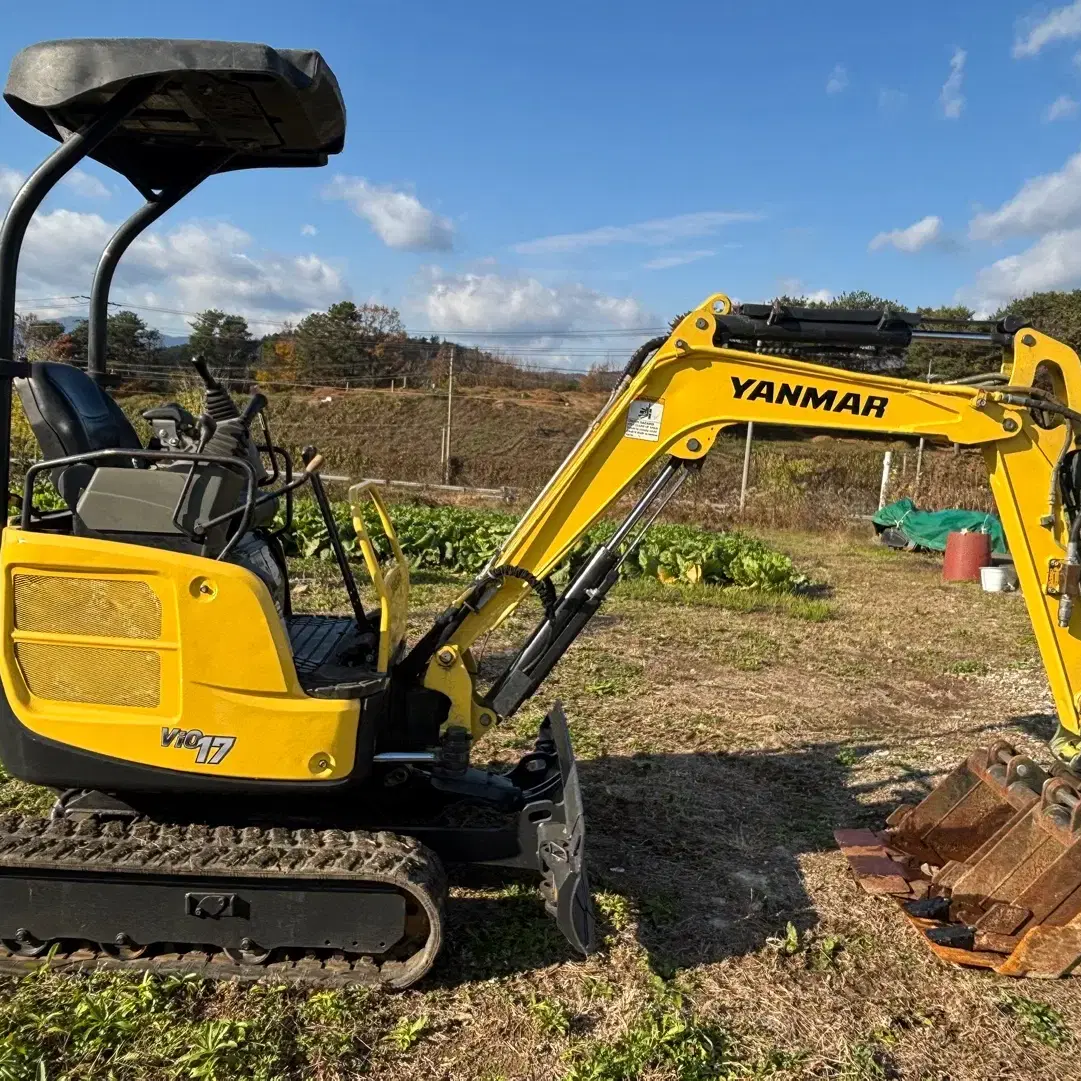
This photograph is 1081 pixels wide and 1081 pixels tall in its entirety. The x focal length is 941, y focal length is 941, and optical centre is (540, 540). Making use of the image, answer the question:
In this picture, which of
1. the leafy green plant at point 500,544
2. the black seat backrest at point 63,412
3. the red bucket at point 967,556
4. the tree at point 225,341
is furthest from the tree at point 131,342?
the black seat backrest at point 63,412

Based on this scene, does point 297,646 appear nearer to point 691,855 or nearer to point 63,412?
point 63,412

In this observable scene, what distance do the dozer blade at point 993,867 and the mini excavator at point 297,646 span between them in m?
0.01

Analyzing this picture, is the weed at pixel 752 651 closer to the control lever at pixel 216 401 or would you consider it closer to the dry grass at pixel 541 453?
the control lever at pixel 216 401

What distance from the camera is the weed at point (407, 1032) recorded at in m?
3.25

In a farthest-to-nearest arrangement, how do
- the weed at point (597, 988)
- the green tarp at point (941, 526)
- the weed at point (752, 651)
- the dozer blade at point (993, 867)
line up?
1. the green tarp at point (941, 526)
2. the weed at point (752, 651)
3. the dozer blade at point (993, 867)
4. the weed at point (597, 988)

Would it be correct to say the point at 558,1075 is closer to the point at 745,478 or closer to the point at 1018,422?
the point at 1018,422

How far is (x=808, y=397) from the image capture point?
4070 millimetres

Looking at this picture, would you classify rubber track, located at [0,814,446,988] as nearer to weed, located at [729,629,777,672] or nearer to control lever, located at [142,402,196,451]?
control lever, located at [142,402,196,451]

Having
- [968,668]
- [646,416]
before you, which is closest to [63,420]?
[646,416]

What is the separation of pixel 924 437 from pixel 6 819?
4.07 m

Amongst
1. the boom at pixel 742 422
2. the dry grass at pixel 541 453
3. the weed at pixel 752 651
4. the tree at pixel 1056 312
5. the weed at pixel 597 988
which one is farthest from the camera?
the tree at pixel 1056 312

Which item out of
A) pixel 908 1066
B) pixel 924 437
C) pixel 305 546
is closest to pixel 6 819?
pixel 908 1066

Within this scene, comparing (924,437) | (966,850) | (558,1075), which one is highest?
(924,437)

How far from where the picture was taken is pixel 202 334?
39.4m
